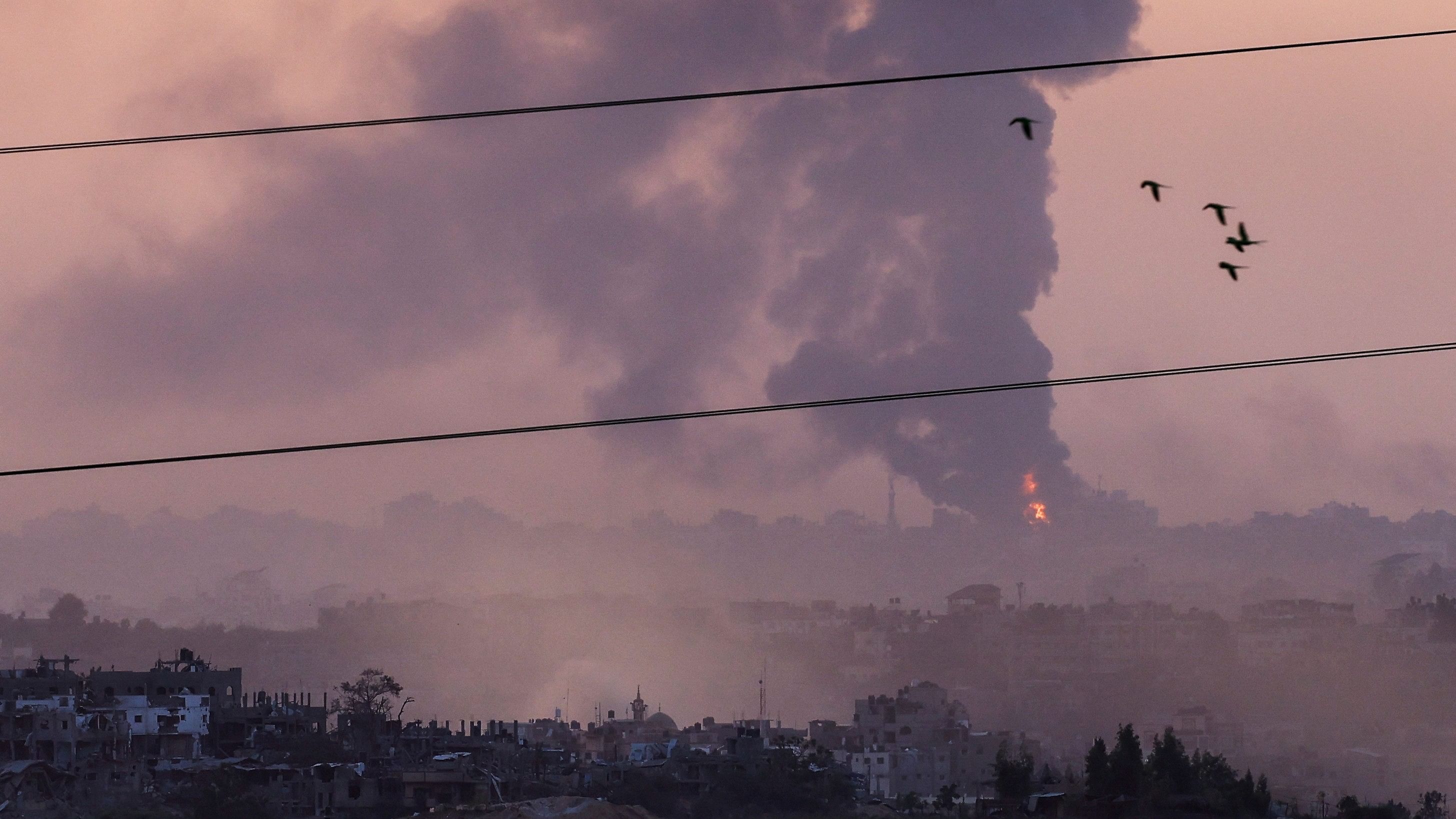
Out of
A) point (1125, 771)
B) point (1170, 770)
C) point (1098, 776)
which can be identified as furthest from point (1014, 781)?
point (1170, 770)

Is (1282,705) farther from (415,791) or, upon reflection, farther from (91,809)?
(91,809)

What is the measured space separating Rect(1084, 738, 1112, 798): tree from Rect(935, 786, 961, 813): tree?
9.14 metres

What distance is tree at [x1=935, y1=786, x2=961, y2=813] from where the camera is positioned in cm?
11262

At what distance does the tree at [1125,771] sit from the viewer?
351 ft

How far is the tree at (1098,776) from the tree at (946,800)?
9.14 m

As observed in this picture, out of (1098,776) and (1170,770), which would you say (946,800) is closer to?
(1098,776)

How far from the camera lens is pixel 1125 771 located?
355ft

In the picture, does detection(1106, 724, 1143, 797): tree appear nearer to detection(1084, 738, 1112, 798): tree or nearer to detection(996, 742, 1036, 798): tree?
detection(1084, 738, 1112, 798): tree

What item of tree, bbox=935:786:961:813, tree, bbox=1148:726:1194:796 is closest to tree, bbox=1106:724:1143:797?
tree, bbox=1148:726:1194:796

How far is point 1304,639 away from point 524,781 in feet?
384

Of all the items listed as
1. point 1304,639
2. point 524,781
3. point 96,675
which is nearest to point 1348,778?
point 1304,639

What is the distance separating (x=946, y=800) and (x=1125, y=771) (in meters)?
12.3

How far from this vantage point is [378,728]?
130750 millimetres

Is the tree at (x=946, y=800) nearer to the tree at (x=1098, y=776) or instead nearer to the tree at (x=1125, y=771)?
the tree at (x=1098, y=776)
